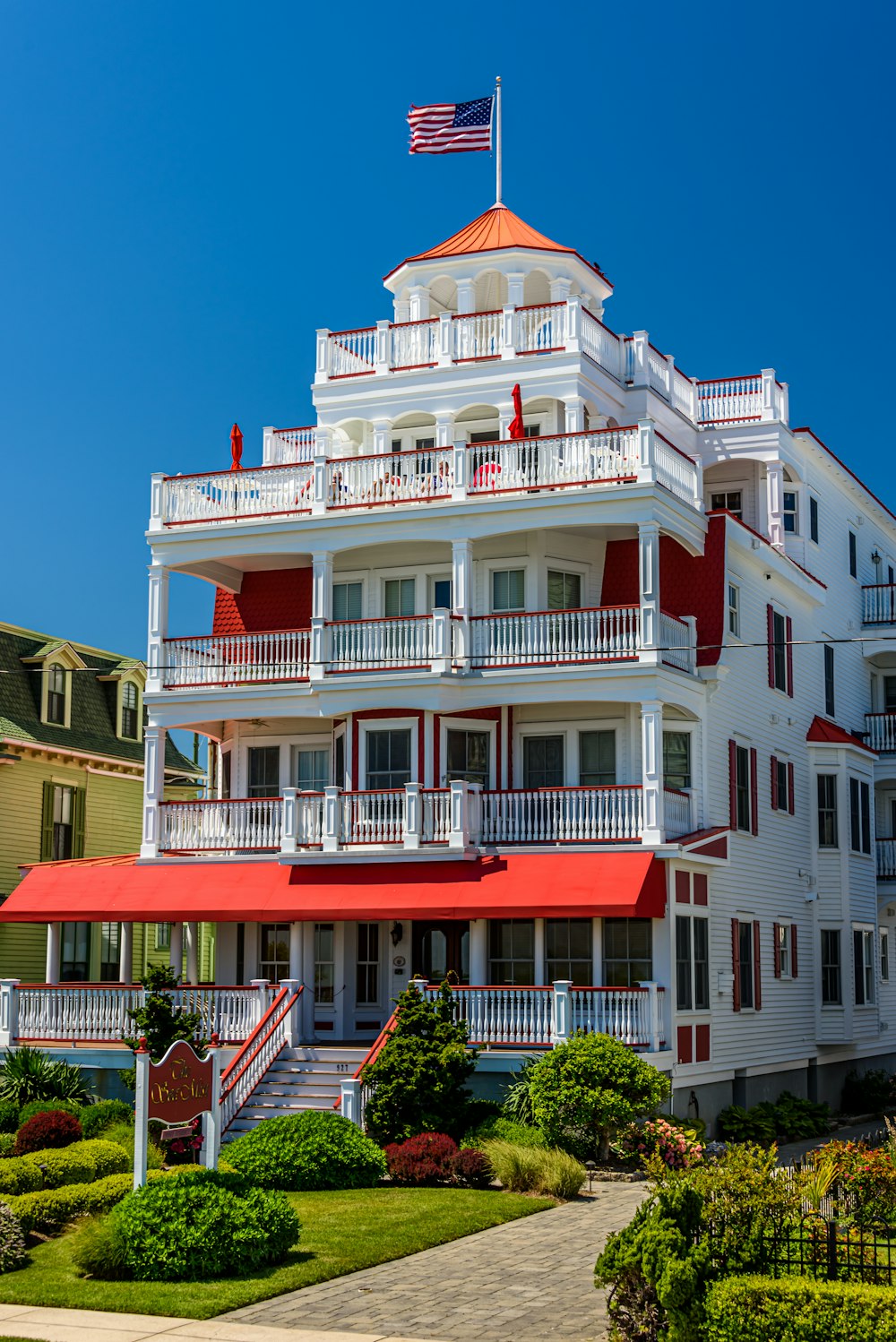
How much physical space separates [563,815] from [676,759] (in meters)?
3.12

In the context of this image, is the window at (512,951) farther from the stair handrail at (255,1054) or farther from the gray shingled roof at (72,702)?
the gray shingled roof at (72,702)

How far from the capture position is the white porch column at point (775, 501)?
37.4 metres

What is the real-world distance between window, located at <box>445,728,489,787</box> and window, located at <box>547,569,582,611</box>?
9.61 feet

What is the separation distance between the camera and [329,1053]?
95.2ft

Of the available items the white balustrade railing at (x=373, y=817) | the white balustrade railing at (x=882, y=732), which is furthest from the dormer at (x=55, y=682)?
the white balustrade railing at (x=882, y=732)

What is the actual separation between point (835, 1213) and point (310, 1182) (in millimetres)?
10177

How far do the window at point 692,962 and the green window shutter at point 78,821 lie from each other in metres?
18.2

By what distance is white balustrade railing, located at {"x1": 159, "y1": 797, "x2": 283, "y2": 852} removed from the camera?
106 ft

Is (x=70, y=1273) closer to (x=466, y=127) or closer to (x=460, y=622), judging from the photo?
(x=460, y=622)

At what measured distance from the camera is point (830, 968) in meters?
→ 37.8

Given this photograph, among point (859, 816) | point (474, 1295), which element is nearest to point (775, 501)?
point (859, 816)

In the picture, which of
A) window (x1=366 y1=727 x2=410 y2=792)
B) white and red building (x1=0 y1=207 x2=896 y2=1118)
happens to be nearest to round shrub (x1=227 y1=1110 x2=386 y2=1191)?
white and red building (x1=0 y1=207 x2=896 y2=1118)

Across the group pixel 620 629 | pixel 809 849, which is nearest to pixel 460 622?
pixel 620 629

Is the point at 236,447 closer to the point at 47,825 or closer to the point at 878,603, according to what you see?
the point at 47,825
